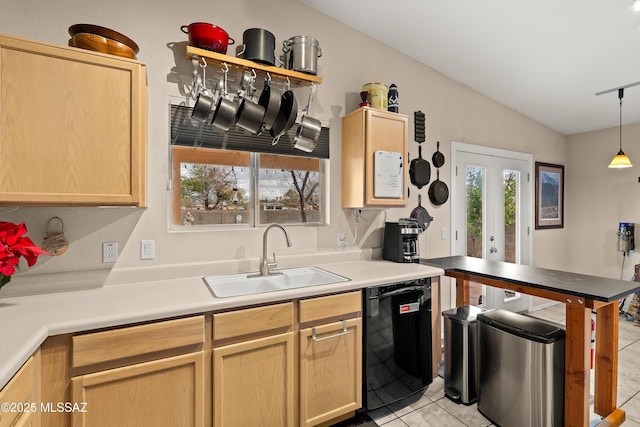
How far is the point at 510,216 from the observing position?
3883 millimetres

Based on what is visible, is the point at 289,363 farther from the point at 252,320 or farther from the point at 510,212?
the point at 510,212

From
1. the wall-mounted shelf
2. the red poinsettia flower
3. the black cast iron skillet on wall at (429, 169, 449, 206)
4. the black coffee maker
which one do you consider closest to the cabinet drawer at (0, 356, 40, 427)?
the red poinsettia flower

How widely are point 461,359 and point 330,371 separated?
1.03 metres

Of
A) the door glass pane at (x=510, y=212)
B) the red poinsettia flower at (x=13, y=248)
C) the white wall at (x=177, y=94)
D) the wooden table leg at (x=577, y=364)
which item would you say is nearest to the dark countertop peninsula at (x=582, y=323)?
the wooden table leg at (x=577, y=364)

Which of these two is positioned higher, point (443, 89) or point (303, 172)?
point (443, 89)

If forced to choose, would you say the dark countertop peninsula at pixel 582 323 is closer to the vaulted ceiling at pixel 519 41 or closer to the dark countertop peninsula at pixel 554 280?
the dark countertop peninsula at pixel 554 280

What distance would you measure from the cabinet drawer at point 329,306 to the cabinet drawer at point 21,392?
1122mm

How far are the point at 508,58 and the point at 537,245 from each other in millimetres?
2544

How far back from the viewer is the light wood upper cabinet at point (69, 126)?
1397 millimetres

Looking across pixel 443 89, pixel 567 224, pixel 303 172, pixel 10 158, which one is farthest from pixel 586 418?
pixel 567 224

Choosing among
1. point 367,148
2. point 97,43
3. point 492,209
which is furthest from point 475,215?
point 97,43

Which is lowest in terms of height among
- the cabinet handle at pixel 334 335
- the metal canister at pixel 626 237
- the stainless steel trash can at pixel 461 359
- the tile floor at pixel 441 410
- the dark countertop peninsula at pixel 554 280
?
the tile floor at pixel 441 410

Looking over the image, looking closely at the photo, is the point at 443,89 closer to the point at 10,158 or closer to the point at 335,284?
the point at 335,284

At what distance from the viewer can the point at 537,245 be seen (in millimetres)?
4176
